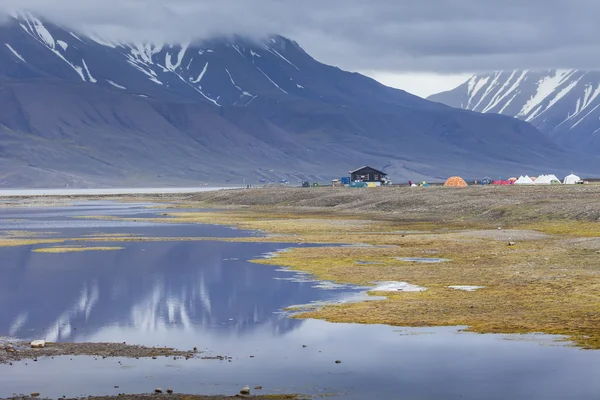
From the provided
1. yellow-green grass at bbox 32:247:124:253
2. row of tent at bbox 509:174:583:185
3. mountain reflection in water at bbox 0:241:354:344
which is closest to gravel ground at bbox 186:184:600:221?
mountain reflection in water at bbox 0:241:354:344

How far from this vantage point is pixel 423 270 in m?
50.2

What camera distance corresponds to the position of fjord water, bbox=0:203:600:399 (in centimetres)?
2623

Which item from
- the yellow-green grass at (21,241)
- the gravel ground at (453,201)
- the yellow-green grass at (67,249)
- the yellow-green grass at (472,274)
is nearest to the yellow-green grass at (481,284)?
the yellow-green grass at (472,274)

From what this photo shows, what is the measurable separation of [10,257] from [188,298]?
2358cm

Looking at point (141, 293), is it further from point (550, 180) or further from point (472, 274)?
point (550, 180)

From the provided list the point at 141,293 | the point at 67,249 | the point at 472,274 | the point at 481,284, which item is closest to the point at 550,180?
the point at 67,249

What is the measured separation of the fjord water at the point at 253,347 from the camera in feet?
86.1

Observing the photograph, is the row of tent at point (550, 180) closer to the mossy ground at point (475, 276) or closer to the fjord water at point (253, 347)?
the mossy ground at point (475, 276)

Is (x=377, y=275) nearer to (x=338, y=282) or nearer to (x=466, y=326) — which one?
(x=338, y=282)

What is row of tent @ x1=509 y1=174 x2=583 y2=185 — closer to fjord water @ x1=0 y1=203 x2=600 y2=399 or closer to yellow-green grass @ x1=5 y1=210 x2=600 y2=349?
yellow-green grass @ x1=5 y1=210 x2=600 y2=349

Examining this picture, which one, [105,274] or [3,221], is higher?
[3,221]

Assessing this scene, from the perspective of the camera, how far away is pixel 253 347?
3164 cm

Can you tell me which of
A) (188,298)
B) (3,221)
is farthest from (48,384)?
(3,221)

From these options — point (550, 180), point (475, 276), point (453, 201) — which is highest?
point (550, 180)
